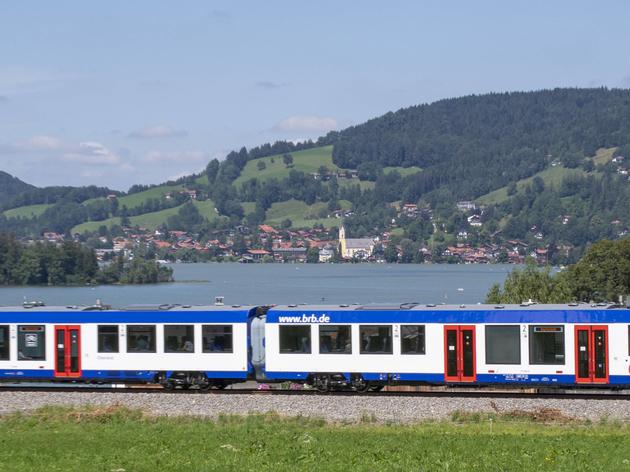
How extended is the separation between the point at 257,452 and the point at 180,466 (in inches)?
82.1

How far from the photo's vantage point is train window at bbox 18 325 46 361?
3772 centimetres

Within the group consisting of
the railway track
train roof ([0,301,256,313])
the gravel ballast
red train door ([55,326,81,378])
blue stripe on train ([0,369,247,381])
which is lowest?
the railway track

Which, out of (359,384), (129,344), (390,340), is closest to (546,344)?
(390,340)

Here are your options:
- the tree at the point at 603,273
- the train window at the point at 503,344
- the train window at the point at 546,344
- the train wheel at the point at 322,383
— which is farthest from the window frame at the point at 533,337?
the tree at the point at 603,273

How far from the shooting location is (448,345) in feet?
112

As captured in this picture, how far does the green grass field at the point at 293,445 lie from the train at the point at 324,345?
610 centimetres

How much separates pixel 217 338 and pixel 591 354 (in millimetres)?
11503

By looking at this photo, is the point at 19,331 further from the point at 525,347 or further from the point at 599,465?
the point at 599,465

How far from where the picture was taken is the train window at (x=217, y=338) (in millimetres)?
36000

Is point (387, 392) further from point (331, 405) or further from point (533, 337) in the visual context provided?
point (533, 337)

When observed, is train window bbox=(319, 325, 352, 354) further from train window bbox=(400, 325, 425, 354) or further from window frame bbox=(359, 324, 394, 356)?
train window bbox=(400, 325, 425, 354)

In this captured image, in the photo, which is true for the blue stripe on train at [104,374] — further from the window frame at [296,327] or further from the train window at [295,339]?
the train window at [295,339]

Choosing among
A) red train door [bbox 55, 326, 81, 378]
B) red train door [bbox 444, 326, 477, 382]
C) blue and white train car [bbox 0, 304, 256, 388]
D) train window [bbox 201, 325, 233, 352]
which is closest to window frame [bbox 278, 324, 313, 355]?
blue and white train car [bbox 0, 304, 256, 388]

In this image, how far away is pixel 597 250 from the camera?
330 ft
